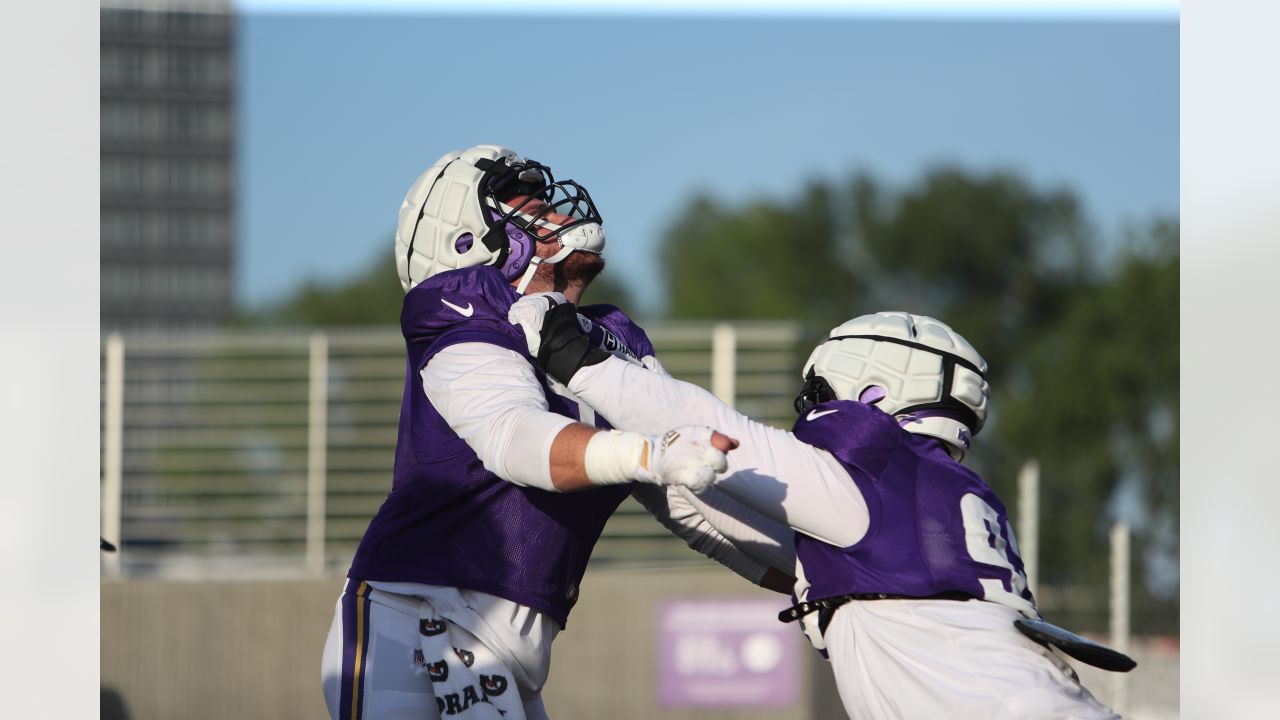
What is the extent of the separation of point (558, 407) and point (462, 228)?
1.70 ft

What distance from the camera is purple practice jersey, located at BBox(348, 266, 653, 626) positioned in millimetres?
3438

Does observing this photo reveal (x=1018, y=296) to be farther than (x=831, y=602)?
Yes

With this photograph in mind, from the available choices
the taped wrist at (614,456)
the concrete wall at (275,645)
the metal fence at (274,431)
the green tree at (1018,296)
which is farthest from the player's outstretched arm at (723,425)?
the green tree at (1018,296)

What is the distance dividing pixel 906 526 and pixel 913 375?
0.41m

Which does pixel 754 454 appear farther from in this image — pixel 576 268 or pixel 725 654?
pixel 725 654

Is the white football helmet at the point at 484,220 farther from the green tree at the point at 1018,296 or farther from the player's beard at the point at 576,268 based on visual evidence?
the green tree at the point at 1018,296

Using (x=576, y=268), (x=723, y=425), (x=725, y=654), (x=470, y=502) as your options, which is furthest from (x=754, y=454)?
(x=725, y=654)

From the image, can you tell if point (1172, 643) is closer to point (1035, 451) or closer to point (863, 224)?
point (1035, 451)

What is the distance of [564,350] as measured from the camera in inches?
130

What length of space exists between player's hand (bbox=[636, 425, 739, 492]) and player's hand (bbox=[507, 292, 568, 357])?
0.48 m

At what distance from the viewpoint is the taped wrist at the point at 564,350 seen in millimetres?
3291
